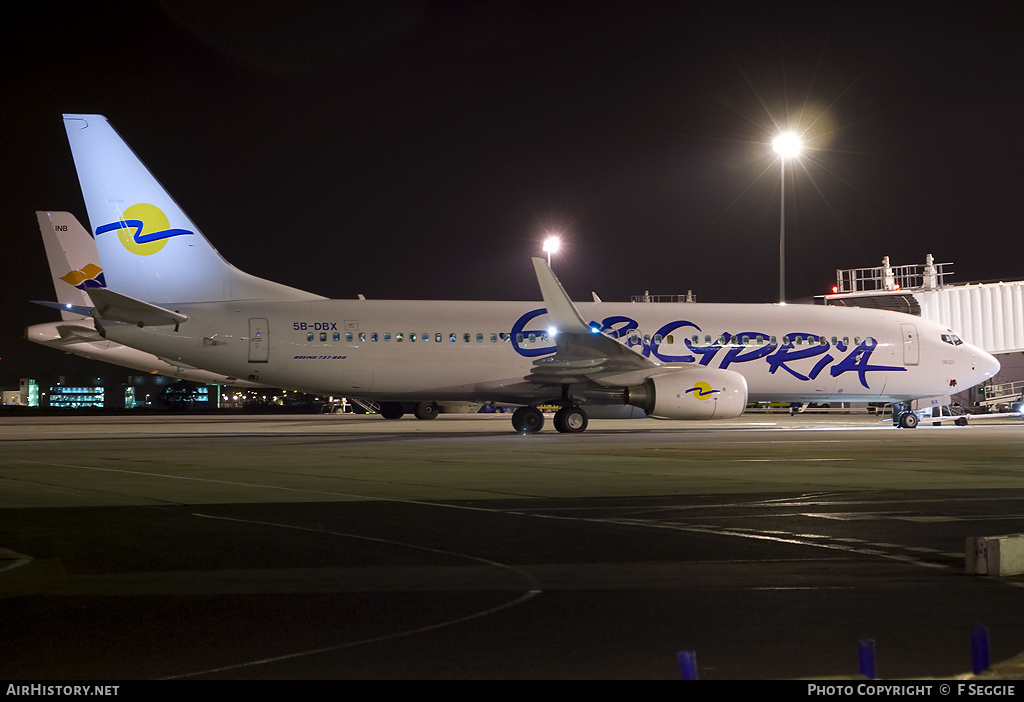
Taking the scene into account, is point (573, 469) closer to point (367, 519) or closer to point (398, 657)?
point (367, 519)

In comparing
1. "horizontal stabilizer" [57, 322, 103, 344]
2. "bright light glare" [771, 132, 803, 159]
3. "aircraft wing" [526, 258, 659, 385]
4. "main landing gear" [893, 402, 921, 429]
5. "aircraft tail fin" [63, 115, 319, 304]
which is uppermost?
"bright light glare" [771, 132, 803, 159]

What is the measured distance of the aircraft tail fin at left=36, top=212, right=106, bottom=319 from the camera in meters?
42.3

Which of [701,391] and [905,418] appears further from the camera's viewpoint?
[905,418]

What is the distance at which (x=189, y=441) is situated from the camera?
86.4 feet

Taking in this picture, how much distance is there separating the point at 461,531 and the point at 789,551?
A: 3.10 m

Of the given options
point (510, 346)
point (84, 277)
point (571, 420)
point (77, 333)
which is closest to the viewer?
point (571, 420)

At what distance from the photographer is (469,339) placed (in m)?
29.3

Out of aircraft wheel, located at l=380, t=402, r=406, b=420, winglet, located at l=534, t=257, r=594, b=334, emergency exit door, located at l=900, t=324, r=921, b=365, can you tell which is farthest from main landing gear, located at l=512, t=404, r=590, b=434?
aircraft wheel, located at l=380, t=402, r=406, b=420

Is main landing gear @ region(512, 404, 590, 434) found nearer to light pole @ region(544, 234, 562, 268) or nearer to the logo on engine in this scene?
the logo on engine

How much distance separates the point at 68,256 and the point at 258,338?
1917 centimetres

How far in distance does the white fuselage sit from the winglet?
1.99 metres

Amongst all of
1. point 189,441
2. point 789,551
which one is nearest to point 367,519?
point 789,551

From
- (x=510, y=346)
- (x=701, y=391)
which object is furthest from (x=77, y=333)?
(x=701, y=391)

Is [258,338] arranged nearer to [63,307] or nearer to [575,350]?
[63,307]
